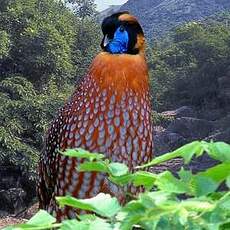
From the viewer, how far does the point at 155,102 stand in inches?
1167

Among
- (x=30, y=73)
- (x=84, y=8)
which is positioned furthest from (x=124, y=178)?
(x=84, y=8)

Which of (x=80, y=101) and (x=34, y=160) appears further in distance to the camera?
(x=34, y=160)

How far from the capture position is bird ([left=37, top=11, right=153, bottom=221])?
2.90 metres

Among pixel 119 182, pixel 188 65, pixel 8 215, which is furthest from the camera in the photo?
pixel 188 65

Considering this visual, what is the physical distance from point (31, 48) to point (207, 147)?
72.7 ft

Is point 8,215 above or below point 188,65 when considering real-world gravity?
below

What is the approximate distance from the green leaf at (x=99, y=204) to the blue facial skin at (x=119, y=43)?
211 centimetres

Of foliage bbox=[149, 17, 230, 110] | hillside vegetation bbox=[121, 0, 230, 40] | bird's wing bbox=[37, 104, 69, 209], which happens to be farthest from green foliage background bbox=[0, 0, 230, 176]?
bird's wing bbox=[37, 104, 69, 209]

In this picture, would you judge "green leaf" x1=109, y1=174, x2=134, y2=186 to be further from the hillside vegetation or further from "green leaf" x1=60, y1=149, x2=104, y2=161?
the hillside vegetation

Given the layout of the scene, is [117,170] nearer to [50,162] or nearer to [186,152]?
[186,152]

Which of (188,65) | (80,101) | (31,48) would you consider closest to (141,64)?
(80,101)

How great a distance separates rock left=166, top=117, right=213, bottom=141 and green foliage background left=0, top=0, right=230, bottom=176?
145 inches

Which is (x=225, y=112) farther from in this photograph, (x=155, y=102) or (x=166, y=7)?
(x=166, y=7)

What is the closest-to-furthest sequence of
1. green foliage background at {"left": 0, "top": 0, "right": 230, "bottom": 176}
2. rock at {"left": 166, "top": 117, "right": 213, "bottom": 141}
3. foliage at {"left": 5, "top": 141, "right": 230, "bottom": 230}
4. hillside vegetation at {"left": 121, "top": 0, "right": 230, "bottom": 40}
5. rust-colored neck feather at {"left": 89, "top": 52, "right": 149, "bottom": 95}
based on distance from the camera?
foliage at {"left": 5, "top": 141, "right": 230, "bottom": 230} → rust-colored neck feather at {"left": 89, "top": 52, "right": 149, "bottom": 95} → green foliage background at {"left": 0, "top": 0, "right": 230, "bottom": 176} → rock at {"left": 166, "top": 117, "right": 213, "bottom": 141} → hillside vegetation at {"left": 121, "top": 0, "right": 230, "bottom": 40}
